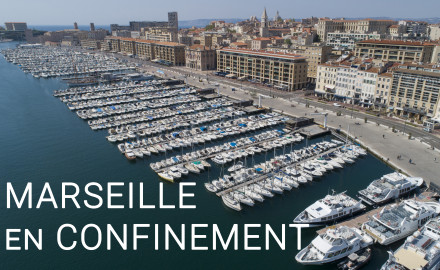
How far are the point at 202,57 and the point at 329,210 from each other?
15150 cm

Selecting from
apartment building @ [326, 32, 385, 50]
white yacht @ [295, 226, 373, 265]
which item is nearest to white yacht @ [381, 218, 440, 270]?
white yacht @ [295, 226, 373, 265]

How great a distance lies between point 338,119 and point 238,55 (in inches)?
3055

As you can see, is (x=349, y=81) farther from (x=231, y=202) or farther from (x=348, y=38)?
(x=348, y=38)

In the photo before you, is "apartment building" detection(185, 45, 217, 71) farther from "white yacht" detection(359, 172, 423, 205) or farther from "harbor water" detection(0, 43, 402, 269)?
"white yacht" detection(359, 172, 423, 205)

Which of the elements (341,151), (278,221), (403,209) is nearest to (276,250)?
(278,221)

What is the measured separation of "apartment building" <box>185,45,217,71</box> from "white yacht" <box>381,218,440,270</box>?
160 metres

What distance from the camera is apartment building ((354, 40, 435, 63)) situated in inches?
4614

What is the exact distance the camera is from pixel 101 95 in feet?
432

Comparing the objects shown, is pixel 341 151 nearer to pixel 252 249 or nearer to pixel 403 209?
pixel 403 209

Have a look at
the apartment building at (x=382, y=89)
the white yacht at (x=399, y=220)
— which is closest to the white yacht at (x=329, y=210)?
the white yacht at (x=399, y=220)

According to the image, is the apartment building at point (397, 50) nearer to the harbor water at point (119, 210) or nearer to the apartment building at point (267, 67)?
the apartment building at point (267, 67)

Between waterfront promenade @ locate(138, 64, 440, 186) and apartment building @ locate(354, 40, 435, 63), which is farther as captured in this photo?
apartment building @ locate(354, 40, 435, 63)

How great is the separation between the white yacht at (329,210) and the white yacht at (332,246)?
5094 mm

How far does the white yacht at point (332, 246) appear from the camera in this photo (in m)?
40.3
